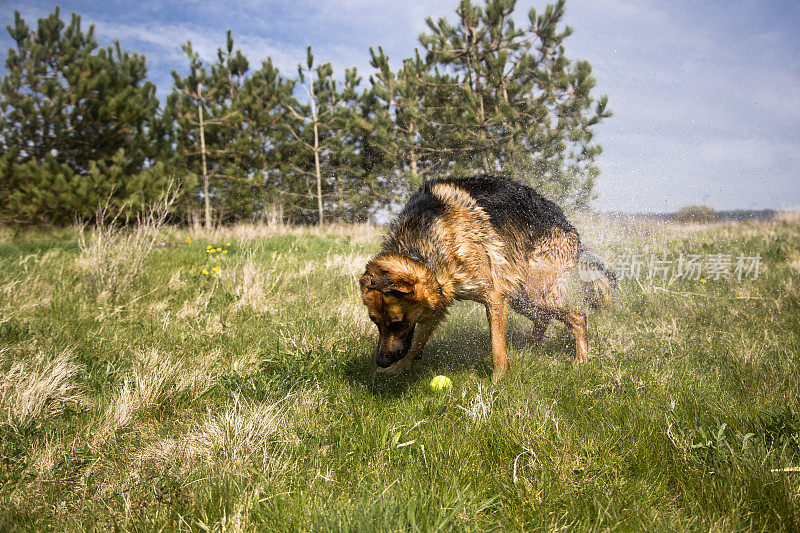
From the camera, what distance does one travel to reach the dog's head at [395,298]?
8.89ft

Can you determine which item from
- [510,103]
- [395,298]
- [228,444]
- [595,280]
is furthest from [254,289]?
[510,103]

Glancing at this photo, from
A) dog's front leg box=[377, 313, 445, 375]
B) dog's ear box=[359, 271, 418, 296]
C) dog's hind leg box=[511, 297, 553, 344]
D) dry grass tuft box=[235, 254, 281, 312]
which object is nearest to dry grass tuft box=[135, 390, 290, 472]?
dog's ear box=[359, 271, 418, 296]

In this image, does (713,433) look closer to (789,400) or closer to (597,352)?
(789,400)

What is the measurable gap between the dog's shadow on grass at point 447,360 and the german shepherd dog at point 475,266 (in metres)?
0.15

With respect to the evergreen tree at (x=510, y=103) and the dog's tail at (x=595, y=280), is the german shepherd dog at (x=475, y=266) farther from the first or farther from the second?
the evergreen tree at (x=510, y=103)

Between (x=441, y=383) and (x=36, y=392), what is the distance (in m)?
2.56

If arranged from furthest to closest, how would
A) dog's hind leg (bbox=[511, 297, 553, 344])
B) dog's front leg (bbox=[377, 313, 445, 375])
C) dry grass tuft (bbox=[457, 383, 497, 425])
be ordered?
dog's hind leg (bbox=[511, 297, 553, 344]), dog's front leg (bbox=[377, 313, 445, 375]), dry grass tuft (bbox=[457, 383, 497, 425])

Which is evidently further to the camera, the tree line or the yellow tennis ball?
the tree line

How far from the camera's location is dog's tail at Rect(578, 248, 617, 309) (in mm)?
4418

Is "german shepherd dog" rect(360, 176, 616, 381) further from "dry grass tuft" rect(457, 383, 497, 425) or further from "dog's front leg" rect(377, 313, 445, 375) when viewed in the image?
"dry grass tuft" rect(457, 383, 497, 425)

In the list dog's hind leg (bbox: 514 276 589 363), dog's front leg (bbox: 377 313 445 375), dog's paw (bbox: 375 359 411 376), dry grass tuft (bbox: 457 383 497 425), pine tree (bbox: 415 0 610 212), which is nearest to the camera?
dry grass tuft (bbox: 457 383 497 425)

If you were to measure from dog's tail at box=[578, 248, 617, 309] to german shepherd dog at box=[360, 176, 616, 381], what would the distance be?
11 mm

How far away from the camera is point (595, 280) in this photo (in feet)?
14.7

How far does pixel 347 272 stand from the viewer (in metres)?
6.61
